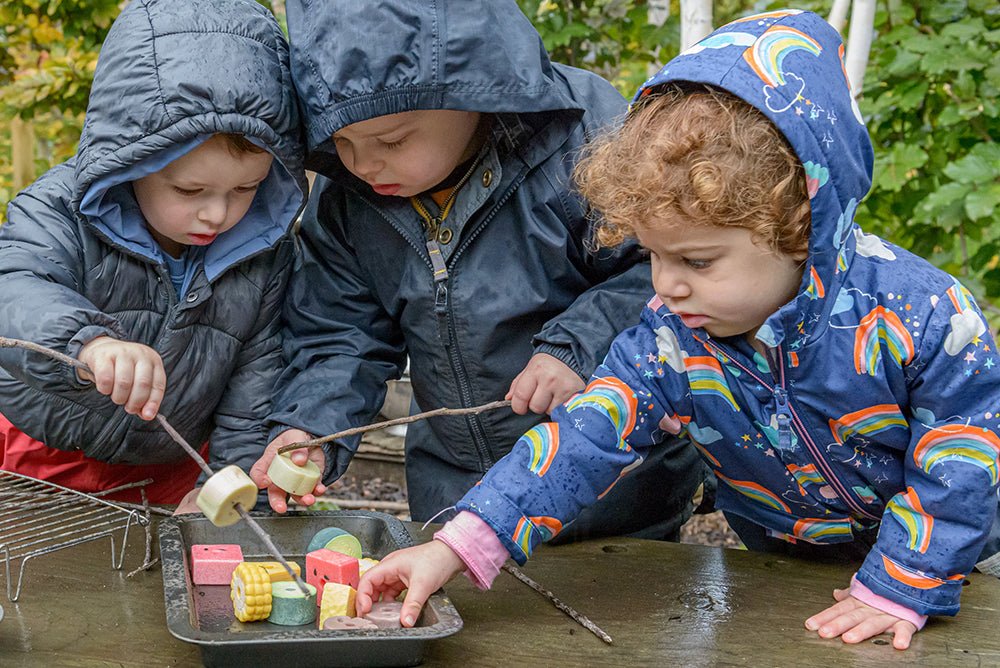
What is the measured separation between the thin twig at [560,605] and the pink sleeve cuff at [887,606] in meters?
0.42

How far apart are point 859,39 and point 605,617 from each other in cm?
213

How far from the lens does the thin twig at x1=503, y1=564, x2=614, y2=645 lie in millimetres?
1665

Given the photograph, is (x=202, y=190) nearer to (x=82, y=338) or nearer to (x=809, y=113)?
(x=82, y=338)

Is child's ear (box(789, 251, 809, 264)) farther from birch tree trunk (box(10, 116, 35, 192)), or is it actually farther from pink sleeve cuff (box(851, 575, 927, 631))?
birch tree trunk (box(10, 116, 35, 192))

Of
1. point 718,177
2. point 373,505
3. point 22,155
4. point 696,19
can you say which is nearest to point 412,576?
point 718,177

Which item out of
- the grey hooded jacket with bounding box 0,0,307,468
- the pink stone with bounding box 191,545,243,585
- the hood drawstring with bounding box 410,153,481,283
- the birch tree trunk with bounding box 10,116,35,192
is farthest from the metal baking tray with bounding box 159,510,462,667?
the birch tree trunk with bounding box 10,116,35,192

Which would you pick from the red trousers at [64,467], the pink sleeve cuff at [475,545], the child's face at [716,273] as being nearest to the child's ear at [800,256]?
the child's face at [716,273]

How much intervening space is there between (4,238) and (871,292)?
1.62m

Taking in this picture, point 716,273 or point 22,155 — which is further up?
point 22,155

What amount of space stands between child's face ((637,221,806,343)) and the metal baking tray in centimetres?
58

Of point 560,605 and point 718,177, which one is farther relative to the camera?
point 560,605

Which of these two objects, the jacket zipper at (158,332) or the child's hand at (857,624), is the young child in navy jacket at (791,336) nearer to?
the child's hand at (857,624)

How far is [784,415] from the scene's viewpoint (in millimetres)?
1823

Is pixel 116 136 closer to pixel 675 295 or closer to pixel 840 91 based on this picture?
pixel 675 295
